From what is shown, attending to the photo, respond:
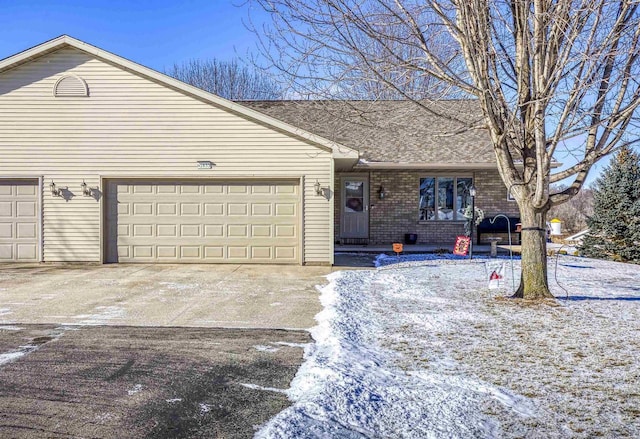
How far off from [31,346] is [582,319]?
6460mm

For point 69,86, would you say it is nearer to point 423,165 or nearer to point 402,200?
point 423,165

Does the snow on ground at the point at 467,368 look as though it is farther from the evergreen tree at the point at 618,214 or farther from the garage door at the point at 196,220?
the evergreen tree at the point at 618,214

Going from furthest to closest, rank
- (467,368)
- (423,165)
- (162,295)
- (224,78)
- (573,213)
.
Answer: (224,78) → (573,213) → (423,165) → (162,295) → (467,368)

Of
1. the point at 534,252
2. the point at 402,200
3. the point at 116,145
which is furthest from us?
the point at 402,200

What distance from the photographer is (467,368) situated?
13.9 feet

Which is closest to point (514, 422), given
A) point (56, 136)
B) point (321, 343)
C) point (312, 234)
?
point (321, 343)

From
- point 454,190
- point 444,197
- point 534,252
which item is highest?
point 454,190

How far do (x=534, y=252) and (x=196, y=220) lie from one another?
7383 millimetres

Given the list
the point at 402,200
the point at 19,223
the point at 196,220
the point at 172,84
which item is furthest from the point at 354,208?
the point at 19,223

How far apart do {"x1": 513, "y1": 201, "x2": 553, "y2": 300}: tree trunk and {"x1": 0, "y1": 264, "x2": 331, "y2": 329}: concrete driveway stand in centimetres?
321

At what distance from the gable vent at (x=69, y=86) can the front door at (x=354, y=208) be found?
7.60 meters

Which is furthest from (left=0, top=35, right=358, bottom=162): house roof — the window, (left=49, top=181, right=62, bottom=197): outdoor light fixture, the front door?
the window

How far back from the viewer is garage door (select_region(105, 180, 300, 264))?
36.1 ft

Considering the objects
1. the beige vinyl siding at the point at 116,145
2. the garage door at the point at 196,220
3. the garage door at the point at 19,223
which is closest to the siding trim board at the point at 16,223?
the garage door at the point at 19,223
